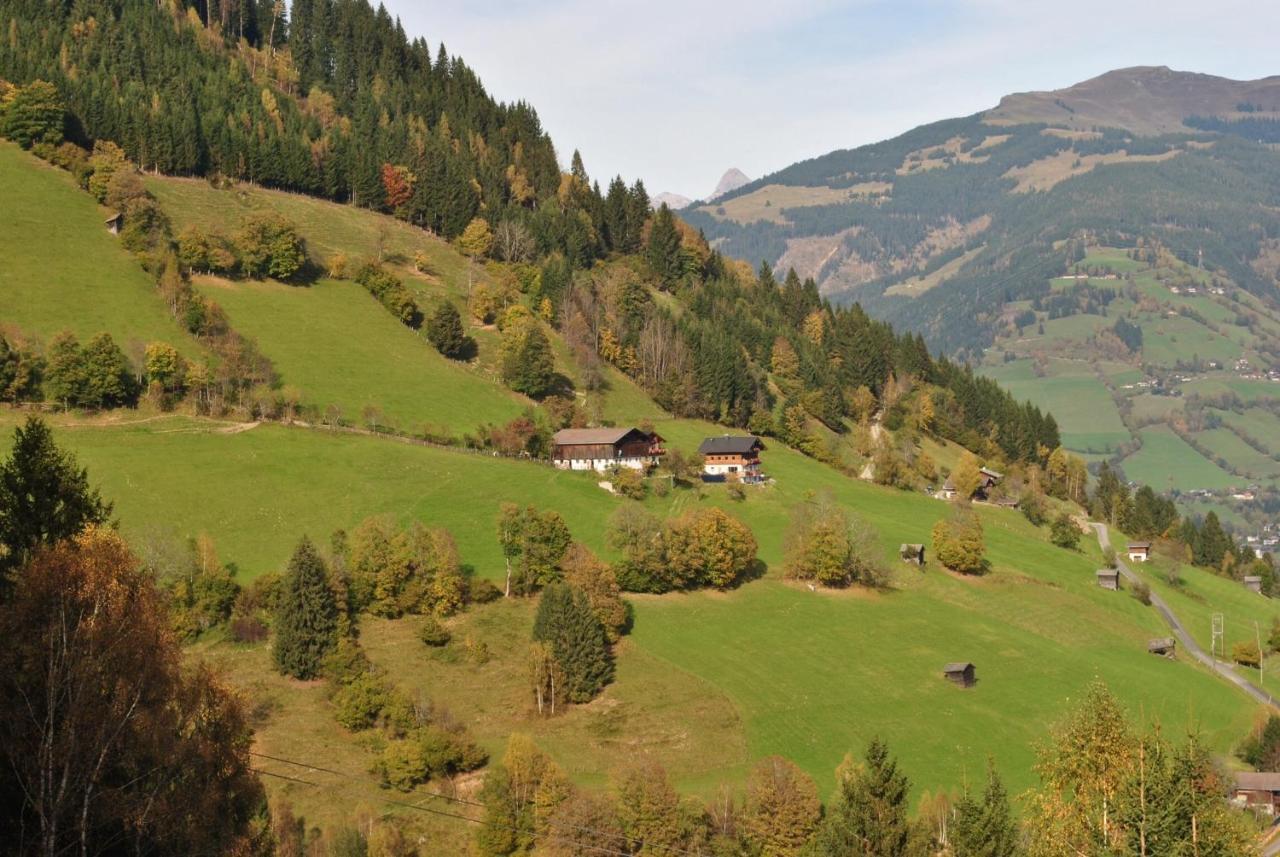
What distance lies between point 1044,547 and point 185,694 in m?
114

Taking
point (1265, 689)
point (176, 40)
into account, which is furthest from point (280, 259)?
point (1265, 689)

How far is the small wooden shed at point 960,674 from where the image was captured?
8538 centimetres

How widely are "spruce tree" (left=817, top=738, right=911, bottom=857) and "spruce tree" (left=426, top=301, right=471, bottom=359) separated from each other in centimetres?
9640

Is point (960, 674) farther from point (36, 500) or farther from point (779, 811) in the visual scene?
point (36, 500)

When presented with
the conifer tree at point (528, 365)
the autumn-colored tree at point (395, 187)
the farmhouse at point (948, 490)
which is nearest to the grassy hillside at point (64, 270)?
the conifer tree at point (528, 365)

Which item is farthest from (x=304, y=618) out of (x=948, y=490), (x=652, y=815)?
(x=948, y=490)

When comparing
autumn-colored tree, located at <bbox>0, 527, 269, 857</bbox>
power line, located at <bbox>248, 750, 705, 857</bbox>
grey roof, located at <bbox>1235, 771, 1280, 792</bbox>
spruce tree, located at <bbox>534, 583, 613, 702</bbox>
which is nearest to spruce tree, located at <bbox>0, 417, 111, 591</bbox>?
autumn-colored tree, located at <bbox>0, 527, 269, 857</bbox>

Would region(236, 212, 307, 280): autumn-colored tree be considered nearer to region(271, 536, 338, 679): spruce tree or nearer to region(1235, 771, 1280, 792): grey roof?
region(271, 536, 338, 679): spruce tree

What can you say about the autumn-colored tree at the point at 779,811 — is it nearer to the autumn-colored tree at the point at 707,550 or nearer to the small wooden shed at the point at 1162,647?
the autumn-colored tree at the point at 707,550

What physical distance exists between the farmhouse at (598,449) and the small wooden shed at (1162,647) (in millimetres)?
50899

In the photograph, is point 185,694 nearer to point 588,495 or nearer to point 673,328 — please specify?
point 588,495

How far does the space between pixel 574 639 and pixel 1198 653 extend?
216 ft

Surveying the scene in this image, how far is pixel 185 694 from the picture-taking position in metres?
29.8

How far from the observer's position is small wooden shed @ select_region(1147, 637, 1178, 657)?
102 meters
